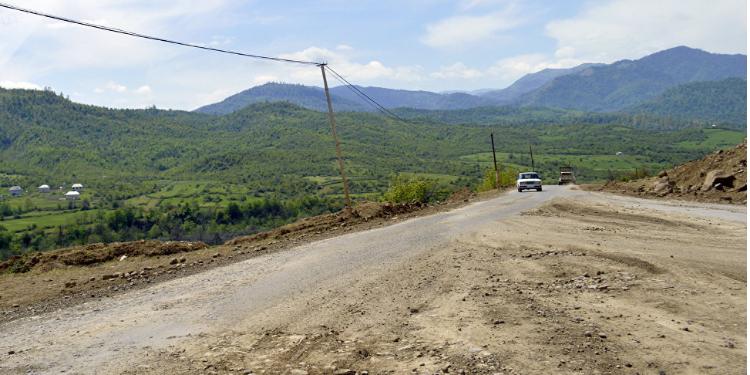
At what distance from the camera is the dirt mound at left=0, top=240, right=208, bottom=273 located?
55.2 feet

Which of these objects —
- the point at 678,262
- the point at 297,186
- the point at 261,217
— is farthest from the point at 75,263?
the point at 297,186

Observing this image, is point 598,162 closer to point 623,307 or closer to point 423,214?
point 423,214

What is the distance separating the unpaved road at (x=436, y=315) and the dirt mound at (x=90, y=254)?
4.56 m

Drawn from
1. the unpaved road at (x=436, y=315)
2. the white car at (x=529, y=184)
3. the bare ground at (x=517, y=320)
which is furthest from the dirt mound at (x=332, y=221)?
the white car at (x=529, y=184)

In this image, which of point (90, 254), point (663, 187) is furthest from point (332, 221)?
point (663, 187)

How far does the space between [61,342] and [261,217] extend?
7726cm

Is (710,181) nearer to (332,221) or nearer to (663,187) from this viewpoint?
(663,187)

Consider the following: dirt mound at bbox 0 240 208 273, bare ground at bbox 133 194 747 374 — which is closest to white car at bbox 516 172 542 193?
bare ground at bbox 133 194 747 374

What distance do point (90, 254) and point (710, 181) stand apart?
28530 millimetres

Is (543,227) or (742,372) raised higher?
Result: (742,372)

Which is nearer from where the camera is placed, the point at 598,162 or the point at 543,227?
the point at 543,227

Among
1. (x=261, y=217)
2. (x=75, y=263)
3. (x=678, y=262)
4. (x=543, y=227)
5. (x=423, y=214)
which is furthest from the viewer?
(x=261, y=217)

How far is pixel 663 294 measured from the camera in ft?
31.2

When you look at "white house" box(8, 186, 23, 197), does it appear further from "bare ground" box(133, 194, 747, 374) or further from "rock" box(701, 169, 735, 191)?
"bare ground" box(133, 194, 747, 374)
